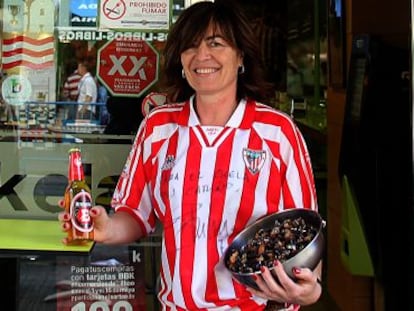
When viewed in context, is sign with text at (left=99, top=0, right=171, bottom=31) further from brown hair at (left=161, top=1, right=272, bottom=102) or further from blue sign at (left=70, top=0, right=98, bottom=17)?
brown hair at (left=161, top=1, right=272, bottom=102)

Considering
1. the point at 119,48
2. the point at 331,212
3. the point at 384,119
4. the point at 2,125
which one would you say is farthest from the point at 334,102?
the point at 2,125

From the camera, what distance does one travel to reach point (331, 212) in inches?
165

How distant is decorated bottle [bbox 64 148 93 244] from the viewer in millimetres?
1701

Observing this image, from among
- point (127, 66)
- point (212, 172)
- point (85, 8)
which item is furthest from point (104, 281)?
point (212, 172)

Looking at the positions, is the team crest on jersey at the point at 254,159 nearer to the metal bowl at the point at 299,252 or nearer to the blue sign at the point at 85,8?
the metal bowl at the point at 299,252

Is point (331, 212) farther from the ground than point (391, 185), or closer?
closer

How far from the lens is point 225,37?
165 cm

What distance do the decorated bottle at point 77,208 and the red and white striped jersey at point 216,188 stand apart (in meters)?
0.18

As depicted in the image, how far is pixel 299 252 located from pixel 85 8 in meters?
1.57

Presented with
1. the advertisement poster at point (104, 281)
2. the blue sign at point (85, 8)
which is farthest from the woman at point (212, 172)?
the blue sign at point (85, 8)

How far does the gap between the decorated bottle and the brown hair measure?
36 centimetres

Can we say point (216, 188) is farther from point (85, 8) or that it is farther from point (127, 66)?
point (85, 8)

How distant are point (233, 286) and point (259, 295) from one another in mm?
67

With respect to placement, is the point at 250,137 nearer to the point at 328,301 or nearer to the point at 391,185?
the point at 391,185
